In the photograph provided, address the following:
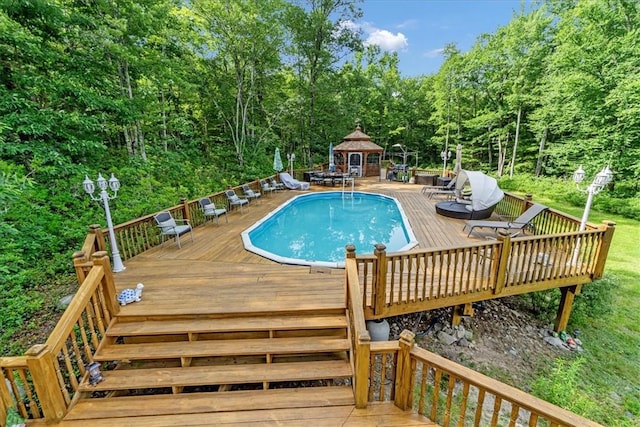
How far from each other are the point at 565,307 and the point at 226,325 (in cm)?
609

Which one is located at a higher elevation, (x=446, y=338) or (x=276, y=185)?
(x=276, y=185)

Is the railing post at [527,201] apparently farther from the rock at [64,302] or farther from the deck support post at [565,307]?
the rock at [64,302]

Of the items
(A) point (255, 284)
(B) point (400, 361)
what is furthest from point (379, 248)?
(A) point (255, 284)

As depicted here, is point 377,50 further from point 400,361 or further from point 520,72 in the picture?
point 400,361

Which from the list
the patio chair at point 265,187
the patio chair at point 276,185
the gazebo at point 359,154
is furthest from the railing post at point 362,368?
the gazebo at point 359,154

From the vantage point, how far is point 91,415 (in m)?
2.72

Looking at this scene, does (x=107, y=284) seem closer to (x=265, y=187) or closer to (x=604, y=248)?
(x=604, y=248)

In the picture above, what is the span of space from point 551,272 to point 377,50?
31284mm

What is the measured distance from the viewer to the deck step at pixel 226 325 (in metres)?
3.52

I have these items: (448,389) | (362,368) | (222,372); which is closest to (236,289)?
(222,372)

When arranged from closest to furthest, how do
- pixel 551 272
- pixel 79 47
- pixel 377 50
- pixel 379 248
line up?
pixel 379 248 < pixel 551 272 < pixel 79 47 < pixel 377 50

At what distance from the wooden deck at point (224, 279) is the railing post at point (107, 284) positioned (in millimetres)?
151

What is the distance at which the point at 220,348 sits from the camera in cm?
337

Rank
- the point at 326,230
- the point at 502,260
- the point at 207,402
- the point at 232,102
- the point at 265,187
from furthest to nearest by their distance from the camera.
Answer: the point at 232,102 → the point at 265,187 → the point at 326,230 → the point at 502,260 → the point at 207,402
